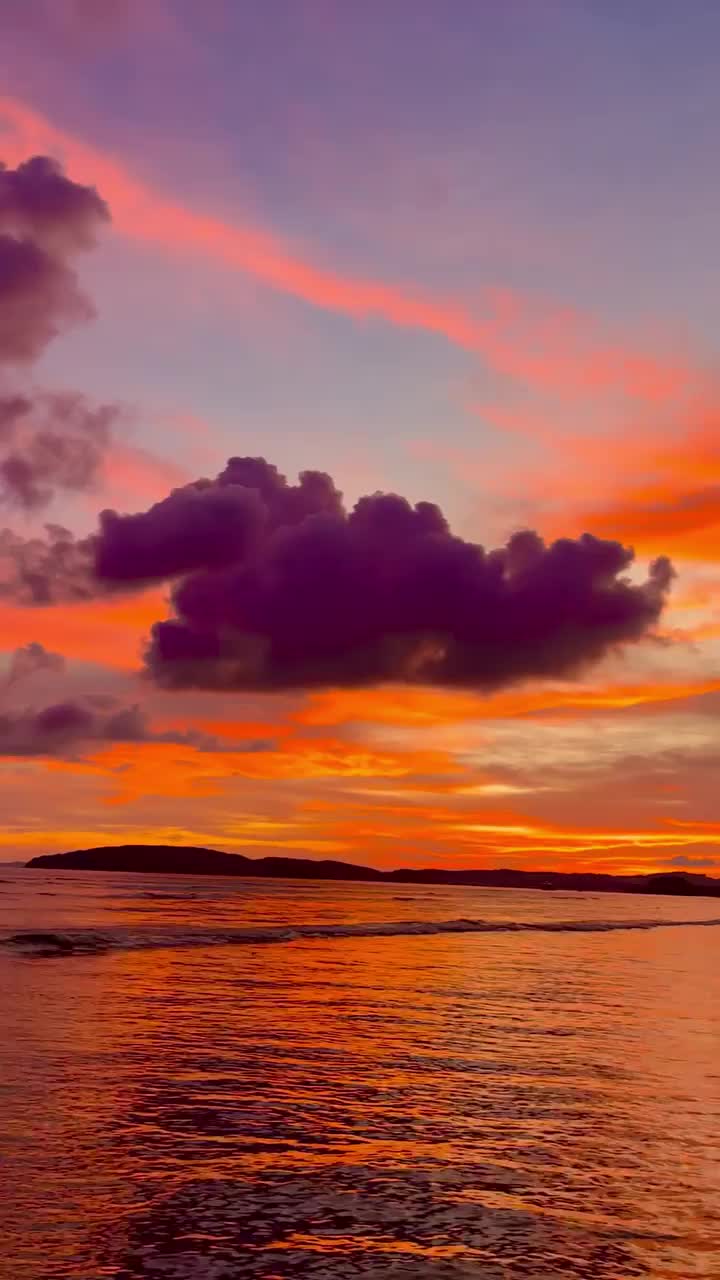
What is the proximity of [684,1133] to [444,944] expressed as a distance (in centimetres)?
4407

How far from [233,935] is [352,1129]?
43.3 meters

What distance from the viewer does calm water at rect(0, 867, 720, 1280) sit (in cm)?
1068

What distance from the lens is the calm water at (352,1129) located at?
10.7 m

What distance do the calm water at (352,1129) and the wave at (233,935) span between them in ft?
33.3

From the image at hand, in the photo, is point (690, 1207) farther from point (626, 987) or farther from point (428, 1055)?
point (626, 987)

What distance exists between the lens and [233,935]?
189 feet

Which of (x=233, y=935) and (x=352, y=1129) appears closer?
(x=352, y=1129)

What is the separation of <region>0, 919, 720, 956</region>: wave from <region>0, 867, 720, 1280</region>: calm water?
10164mm

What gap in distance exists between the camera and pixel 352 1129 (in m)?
15.6

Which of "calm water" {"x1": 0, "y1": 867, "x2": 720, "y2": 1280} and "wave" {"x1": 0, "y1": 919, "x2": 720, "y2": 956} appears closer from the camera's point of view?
"calm water" {"x1": 0, "y1": 867, "x2": 720, "y2": 1280}

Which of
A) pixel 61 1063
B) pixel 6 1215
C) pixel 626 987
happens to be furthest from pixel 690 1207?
pixel 626 987

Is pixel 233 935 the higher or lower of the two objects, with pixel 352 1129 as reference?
lower

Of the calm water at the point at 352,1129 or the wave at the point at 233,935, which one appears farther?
the wave at the point at 233,935

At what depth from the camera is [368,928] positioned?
236ft
